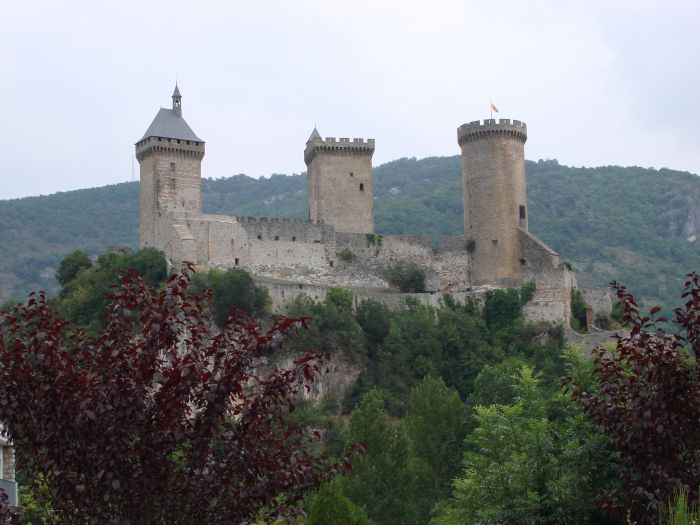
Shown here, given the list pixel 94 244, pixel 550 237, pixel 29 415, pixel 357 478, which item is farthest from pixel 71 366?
pixel 94 244

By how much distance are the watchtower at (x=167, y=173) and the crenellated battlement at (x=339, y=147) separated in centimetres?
662

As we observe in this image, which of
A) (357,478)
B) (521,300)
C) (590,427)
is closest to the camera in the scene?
(590,427)

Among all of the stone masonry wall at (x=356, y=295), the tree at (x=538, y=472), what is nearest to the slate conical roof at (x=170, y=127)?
the stone masonry wall at (x=356, y=295)

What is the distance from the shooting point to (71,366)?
14594 mm

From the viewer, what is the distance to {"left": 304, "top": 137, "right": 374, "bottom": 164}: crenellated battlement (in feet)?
200

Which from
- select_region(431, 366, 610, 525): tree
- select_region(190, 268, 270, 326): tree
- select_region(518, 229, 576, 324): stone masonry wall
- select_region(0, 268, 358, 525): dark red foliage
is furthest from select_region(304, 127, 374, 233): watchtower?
select_region(0, 268, 358, 525): dark red foliage

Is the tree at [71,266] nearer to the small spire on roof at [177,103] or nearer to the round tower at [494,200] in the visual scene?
the small spire on roof at [177,103]

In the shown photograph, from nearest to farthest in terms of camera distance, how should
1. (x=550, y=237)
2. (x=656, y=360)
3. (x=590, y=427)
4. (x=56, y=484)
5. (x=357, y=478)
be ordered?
(x=56, y=484) → (x=656, y=360) → (x=590, y=427) → (x=357, y=478) → (x=550, y=237)

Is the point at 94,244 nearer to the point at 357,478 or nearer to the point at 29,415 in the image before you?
the point at 357,478

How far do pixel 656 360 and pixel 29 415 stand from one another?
813cm

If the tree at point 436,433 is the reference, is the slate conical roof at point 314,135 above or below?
above

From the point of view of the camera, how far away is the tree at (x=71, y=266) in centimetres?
5741

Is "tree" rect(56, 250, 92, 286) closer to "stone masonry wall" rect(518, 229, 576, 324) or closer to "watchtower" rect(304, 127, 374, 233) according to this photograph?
"watchtower" rect(304, 127, 374, 233)

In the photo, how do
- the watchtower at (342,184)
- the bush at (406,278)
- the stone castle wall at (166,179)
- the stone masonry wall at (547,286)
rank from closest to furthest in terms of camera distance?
the stone castle wall at (166,179) → the stone masonry wall at (547,286) → the bush at (406,278) → the watchtower at (342,184)
